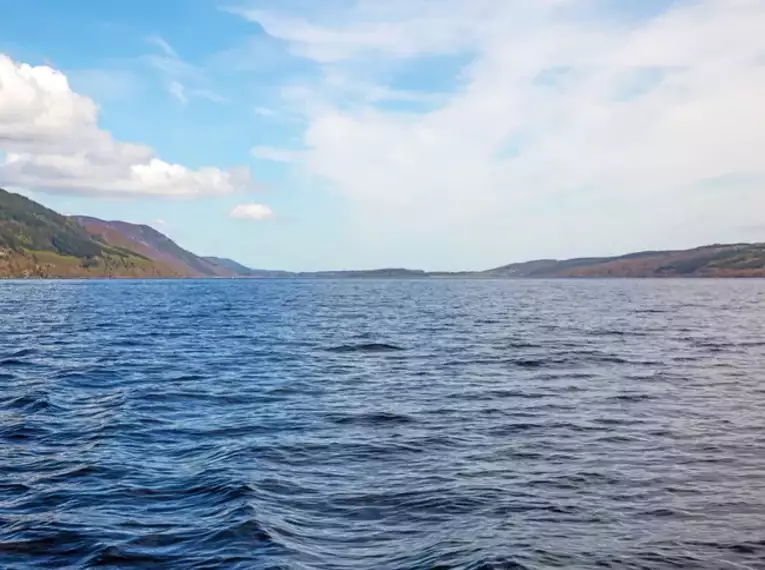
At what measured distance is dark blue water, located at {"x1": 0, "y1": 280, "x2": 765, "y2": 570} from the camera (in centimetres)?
1477

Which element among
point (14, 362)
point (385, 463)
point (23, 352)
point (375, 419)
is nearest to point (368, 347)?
point (14, 362)

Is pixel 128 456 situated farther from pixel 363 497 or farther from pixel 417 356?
pixel 417 356

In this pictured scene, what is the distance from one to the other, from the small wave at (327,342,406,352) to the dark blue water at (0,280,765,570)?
6542 millimetres

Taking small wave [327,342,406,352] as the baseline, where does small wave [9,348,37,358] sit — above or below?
below

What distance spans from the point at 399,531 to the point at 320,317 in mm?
82171

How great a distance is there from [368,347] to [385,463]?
1367 inches

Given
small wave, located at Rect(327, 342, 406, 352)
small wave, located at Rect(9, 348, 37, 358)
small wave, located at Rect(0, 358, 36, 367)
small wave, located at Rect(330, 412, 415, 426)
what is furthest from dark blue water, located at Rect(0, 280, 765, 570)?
small wave, located at Rect(327, 342, 406, 352)

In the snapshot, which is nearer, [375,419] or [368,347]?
[375,419]

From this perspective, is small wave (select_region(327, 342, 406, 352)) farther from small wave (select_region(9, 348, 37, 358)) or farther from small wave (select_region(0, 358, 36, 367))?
small wave (select_region(9, 348, 37, 358))

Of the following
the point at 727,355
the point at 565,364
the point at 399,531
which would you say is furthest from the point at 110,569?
the point at 727,355

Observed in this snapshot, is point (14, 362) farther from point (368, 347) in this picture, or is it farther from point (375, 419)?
point (375, 419)

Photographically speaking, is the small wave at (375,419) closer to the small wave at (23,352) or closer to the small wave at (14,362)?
the small wave at (14,362)

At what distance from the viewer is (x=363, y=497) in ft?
59.6

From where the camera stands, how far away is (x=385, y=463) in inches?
848
